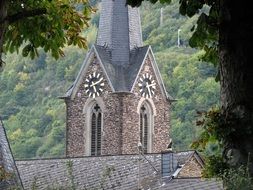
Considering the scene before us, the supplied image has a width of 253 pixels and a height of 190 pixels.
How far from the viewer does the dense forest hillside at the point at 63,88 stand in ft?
216

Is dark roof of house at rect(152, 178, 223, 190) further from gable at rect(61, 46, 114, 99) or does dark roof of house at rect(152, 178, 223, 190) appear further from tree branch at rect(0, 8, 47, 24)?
tree branch at rect(0, 8, 47, 24)

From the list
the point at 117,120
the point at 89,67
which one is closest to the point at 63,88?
the point at 89,67

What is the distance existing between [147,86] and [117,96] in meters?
1.78

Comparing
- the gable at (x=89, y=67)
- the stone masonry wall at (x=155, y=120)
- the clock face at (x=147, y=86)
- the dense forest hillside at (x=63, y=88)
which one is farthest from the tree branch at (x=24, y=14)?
the dense forest hillside at (x=63, y=88)

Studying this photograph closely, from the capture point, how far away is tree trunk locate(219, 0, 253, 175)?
5805 millimetres

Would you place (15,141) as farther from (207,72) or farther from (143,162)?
(143,162)

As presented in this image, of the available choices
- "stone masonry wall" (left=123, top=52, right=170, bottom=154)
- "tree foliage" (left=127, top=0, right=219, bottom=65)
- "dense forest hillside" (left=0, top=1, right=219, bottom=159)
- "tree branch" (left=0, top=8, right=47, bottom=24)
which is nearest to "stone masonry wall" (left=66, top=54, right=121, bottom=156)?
"stone masonry wall" (left=123, top=52, right=170, bottom=154)

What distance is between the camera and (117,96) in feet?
141

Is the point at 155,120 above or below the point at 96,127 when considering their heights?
above

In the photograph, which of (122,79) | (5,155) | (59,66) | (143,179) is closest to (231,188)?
(5,155)

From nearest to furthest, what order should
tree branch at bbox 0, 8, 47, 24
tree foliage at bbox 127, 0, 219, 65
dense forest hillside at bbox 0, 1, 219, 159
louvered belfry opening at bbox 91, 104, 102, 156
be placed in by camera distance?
tree branch at bbox 0, 8, 47, 24 < tree foliage at bbox 127, 0, 219, 65 < louvered belfry opening at bbox 91, 104, 102, 156 < dense forest hillside at bbox 0, 1, 219, 159

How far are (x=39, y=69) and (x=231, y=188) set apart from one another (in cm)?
8652

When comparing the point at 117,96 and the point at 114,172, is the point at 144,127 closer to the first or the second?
the point at 117,96

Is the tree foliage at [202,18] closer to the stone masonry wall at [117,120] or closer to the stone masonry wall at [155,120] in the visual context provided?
the stone masonry wall at [117,120]
